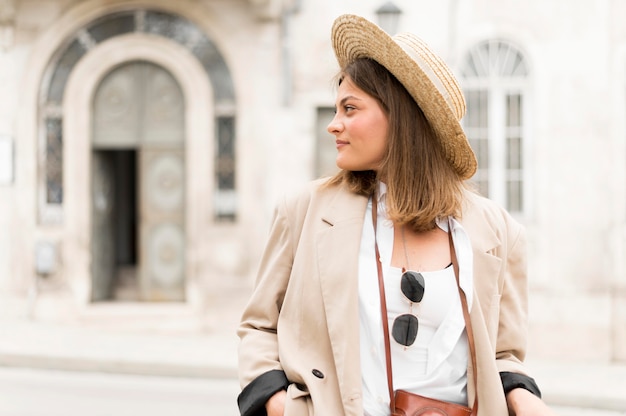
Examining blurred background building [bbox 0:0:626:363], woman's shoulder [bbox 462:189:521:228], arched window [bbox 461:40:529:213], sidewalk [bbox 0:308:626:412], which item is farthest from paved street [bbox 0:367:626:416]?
woman's shoulder [bbox 462:189:521:228]

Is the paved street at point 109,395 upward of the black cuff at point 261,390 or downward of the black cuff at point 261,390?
downward

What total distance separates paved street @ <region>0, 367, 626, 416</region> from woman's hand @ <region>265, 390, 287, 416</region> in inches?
191

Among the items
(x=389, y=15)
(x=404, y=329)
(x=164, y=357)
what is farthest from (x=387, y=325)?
Answer: (x=389, y=15)

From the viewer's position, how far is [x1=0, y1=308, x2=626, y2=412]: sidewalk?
8.09 m

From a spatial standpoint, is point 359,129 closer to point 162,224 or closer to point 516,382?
point 516,382

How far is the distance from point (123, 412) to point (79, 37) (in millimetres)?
6012

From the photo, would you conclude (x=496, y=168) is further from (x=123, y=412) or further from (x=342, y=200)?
(x=342, y=200)

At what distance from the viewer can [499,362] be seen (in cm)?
215

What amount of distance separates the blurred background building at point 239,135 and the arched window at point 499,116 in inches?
0.7

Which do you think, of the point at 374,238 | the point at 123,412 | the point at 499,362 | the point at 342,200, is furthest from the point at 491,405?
the point at 123,412

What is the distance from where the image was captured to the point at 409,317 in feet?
6.46

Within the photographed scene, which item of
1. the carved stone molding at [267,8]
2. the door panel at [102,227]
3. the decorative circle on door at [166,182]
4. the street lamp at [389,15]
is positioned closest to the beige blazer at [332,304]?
the street lamp at [389,15]

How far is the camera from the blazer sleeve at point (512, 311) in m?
2.17

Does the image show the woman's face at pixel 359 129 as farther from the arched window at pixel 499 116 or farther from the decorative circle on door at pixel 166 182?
the decorative circle on door at pixel 166 182
